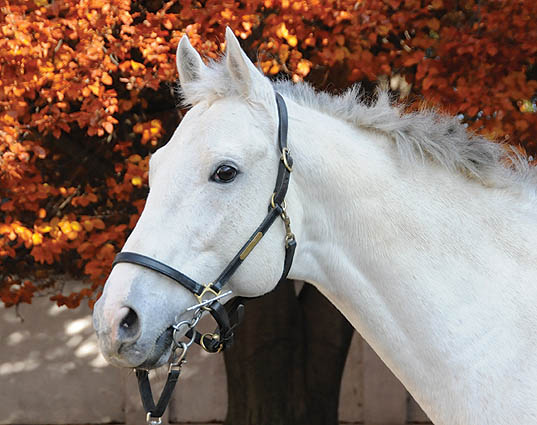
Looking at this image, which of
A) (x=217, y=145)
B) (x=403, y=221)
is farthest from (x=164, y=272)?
(x=403, y=221)

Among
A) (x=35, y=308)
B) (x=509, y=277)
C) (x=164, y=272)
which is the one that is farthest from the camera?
(x=35, y=308)

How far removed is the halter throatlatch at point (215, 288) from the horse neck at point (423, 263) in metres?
0.07

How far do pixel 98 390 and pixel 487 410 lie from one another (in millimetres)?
6464

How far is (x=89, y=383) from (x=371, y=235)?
20.8 feet

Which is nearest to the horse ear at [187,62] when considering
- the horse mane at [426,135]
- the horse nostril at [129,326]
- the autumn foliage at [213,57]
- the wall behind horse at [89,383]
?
the horse mane at [426,135]

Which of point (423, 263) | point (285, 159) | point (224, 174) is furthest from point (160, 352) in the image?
point (423, 263)

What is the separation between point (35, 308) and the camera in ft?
24.7

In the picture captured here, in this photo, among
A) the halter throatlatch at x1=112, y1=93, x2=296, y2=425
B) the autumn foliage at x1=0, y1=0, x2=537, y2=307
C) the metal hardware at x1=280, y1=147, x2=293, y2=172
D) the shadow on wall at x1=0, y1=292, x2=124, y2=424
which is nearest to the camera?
the halter throatlatch at x1=112, y1=93, x2=296, y2=425

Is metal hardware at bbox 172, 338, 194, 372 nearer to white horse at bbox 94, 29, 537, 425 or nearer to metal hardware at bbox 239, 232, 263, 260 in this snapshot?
white horse at bbox 94, 29, 537, 425

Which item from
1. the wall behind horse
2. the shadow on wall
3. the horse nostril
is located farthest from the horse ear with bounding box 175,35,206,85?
the shadow on wall

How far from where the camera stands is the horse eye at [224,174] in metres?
2.04

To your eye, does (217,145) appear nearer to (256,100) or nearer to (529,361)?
(256,100)

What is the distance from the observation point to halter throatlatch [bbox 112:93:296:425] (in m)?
2.01

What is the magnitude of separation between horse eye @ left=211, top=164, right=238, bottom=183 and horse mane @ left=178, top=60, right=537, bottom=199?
0.32 metres
